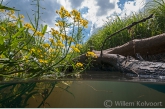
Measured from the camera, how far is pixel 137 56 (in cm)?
409

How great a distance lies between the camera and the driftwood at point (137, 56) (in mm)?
3246

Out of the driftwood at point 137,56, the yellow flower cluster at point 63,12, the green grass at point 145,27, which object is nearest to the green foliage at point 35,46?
the yellow flower cluster at point 63,12

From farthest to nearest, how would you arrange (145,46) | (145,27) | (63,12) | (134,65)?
(145,27), (145,46), (134,65), (63,12)

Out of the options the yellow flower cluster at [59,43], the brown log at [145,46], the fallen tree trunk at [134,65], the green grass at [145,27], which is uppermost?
the green grass at [145,27]

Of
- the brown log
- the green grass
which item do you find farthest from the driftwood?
the green grass

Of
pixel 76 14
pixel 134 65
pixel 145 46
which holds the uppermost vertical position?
pixel 76 14

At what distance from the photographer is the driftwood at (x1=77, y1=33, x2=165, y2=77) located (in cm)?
325

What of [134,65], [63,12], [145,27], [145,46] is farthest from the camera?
[145,27]

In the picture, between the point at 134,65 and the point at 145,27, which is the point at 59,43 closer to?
the point at 134,65

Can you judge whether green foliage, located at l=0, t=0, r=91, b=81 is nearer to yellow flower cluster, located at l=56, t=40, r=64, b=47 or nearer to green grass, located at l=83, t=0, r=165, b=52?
yellow flower cluster, located at l=56, t=40, r=64, b=47

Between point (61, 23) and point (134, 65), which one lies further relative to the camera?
point (134, 65)

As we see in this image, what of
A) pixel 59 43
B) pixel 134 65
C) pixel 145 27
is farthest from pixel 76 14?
pixel 145 27

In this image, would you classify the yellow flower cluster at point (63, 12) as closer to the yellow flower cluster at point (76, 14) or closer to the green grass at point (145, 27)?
the yellow flower cluster at point (76, 14)

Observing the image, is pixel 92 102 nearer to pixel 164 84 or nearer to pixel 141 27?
pixel 164 84
